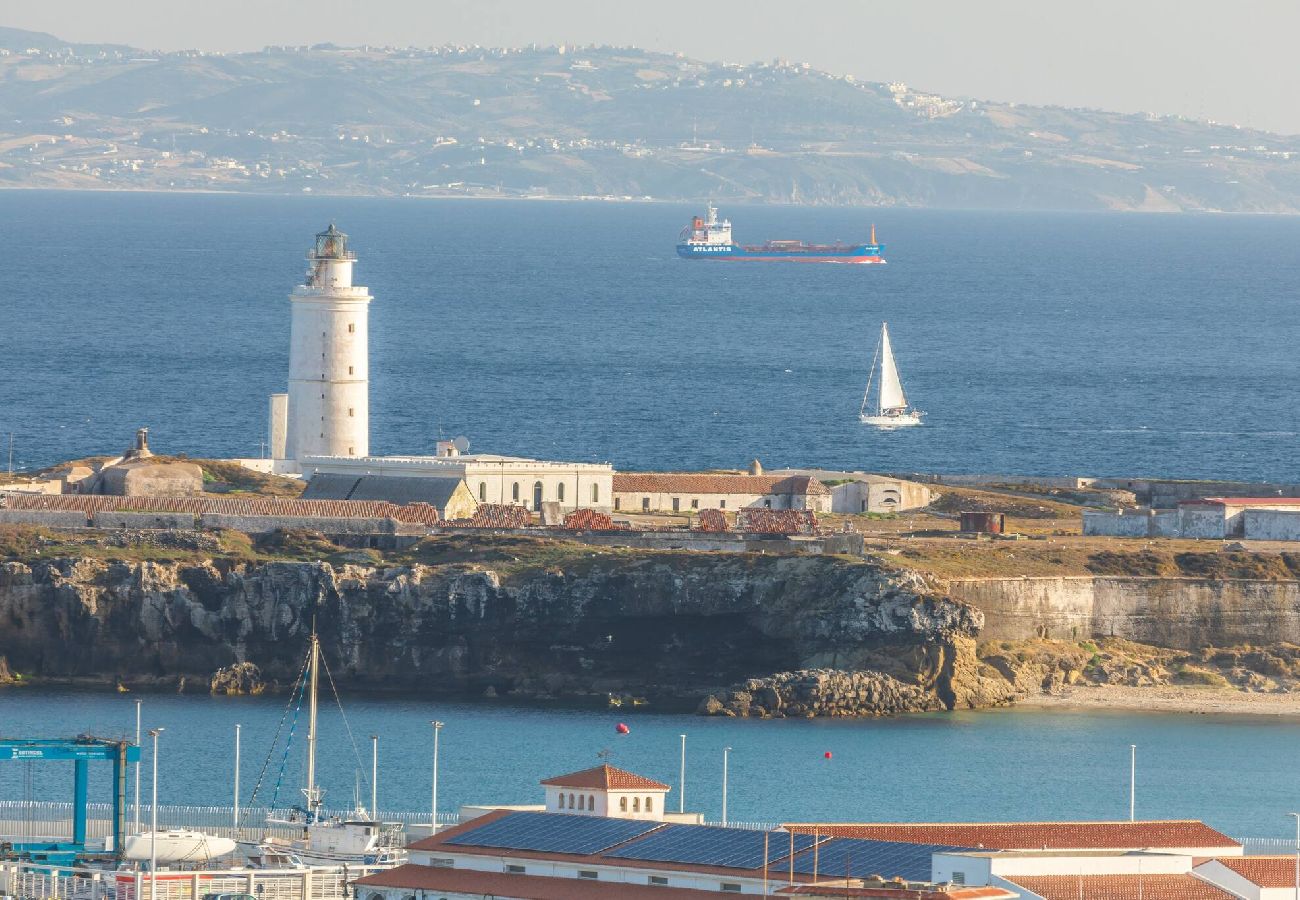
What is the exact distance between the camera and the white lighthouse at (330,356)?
9462cm

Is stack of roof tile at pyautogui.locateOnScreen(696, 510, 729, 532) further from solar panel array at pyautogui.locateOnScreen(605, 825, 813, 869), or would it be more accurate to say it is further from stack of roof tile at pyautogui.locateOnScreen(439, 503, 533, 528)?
solar panel array at pyautogui.locateOnScreen(605, 825, 813, 869)

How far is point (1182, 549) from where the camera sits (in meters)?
86.2

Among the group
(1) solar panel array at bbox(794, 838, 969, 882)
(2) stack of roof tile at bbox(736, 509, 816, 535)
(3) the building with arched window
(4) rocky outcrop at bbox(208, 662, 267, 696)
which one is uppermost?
(2) stack of roof tile at bbox(736, 509, 816, 535)

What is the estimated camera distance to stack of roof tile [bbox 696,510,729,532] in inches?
3381

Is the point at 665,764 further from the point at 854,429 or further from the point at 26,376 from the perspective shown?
the point at 26,376

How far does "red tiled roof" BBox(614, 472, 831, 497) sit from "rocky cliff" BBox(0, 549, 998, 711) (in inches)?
545

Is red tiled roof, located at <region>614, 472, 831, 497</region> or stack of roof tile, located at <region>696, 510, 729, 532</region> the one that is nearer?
stack of roof tile, located at <region>696, 510, 729, 532</region>

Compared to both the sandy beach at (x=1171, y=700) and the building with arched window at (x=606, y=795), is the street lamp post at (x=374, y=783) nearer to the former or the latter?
the building with arched window at (x=606, y=795)

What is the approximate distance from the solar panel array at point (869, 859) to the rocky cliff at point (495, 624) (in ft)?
113

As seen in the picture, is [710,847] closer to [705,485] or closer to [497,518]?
[497,518]

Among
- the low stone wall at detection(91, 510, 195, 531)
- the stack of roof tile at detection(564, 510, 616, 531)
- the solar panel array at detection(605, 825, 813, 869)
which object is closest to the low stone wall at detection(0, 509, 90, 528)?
the low stone wall at detection(91, 510, 195, 531)

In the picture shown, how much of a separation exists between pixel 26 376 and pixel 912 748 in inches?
4031

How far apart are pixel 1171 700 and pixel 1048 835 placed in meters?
33.5

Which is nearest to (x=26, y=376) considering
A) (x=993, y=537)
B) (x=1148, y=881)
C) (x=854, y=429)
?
(x=854, y=429)
